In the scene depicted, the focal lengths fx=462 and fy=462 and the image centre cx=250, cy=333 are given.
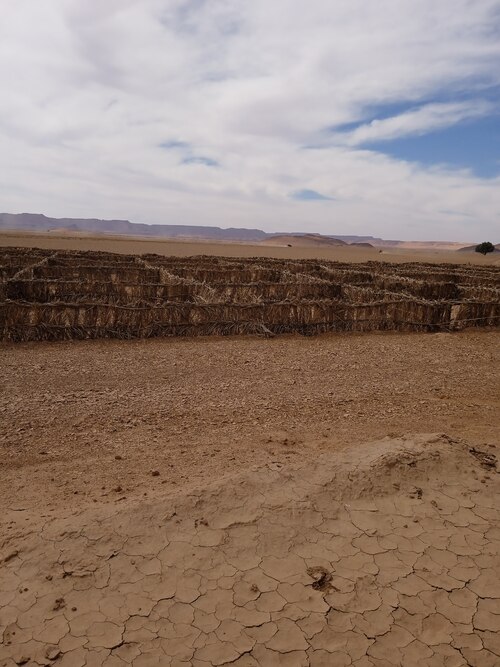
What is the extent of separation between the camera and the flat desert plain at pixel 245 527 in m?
2.66

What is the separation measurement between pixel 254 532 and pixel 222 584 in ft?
1.58

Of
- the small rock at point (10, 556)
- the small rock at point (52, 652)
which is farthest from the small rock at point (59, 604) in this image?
the small rock at point (10, 556)

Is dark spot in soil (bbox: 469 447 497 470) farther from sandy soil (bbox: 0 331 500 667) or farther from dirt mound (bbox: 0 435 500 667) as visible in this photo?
dirt mound (bbox: 0 435 500 667)

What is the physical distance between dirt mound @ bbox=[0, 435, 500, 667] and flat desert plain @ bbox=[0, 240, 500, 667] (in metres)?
0.01

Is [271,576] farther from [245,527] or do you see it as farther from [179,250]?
[179,250]

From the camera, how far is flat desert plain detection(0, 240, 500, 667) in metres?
2.66

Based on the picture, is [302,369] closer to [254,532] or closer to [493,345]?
[254,532]

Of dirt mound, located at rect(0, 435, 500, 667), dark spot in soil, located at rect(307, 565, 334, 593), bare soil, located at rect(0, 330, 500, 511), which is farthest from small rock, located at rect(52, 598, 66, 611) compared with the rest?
dark spot in soil, located at rect(307, 565, 334, 593)

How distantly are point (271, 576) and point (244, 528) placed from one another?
0.44 m

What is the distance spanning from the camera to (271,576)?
3.06 m

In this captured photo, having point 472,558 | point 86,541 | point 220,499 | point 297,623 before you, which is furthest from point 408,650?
point 86,541

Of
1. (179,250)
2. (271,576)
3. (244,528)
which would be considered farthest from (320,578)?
(179,250)

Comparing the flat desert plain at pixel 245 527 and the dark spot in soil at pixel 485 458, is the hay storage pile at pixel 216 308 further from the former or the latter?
the dark spot in soil at pixel 485 458

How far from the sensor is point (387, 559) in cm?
323
